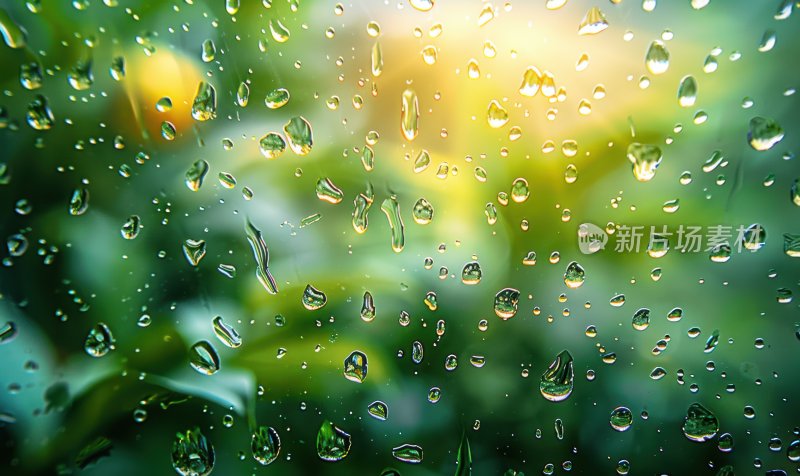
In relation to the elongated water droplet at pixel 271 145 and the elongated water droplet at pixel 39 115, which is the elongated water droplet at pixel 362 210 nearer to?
the elongated water droplet at pixel 271 145

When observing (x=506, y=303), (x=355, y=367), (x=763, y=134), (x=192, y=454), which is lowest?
(x=192, y=454)

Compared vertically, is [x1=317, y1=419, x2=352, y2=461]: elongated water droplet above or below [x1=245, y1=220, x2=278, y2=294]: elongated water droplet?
below

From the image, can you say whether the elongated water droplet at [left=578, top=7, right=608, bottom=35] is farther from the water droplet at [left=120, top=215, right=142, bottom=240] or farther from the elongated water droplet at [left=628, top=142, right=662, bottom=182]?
the water droplet at [left=120, top=215, right=142, bottom=240]

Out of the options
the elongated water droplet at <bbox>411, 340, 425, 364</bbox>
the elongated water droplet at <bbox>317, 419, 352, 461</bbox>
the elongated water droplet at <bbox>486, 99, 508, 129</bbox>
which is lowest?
the elongated water droplet at <bbox>317, 419, 352, 461</bbox>

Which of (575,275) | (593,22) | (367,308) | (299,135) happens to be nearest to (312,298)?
(367,308)

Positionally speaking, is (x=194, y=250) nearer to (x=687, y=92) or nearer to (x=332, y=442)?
(x=332, y=442)

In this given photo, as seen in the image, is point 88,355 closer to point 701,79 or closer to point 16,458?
point 16,458

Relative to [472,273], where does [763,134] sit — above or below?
above

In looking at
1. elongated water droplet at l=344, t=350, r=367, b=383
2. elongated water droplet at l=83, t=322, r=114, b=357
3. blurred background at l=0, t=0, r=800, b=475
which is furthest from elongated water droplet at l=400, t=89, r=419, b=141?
elongated water droplet at l=83, t=322, r=114, b=357
